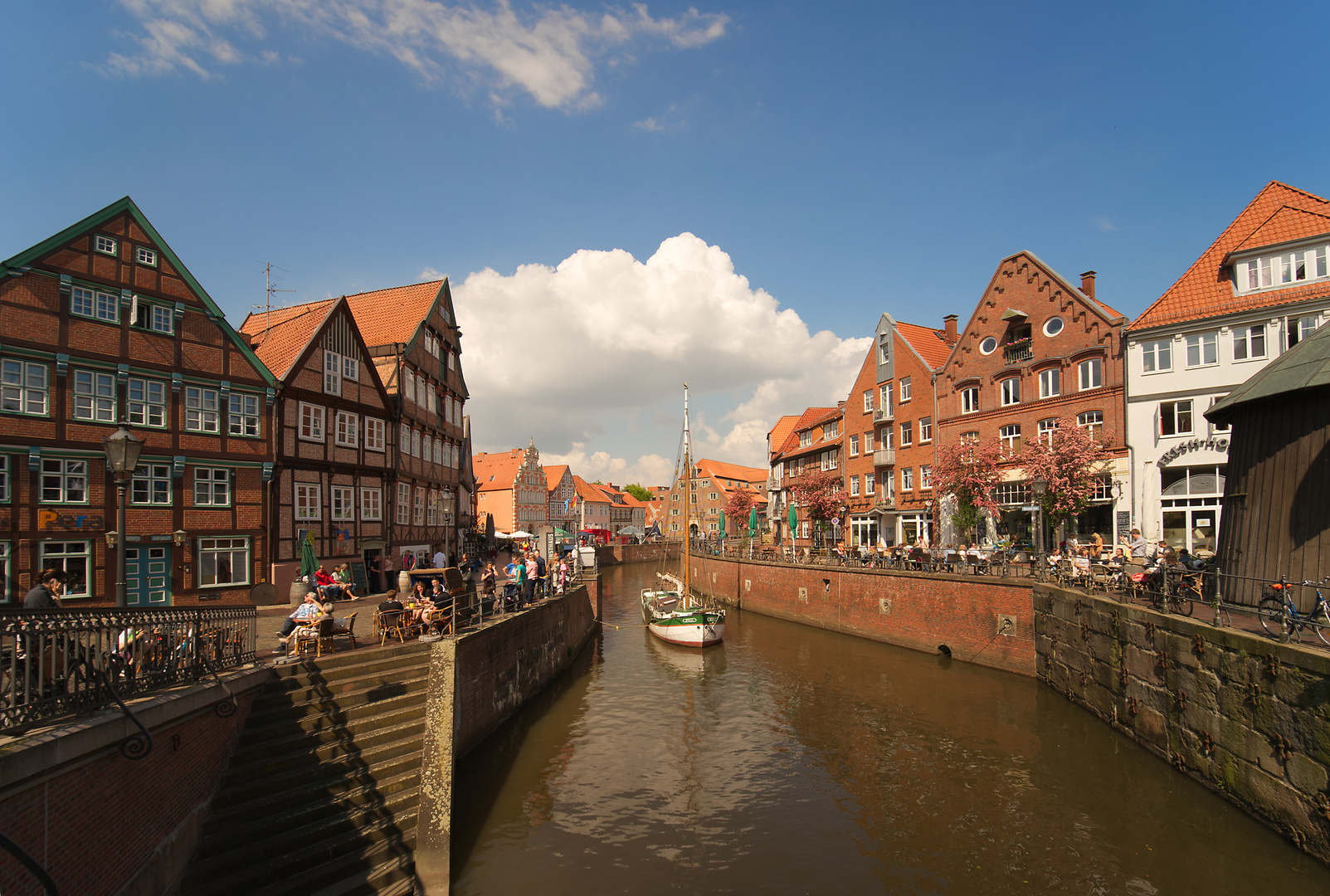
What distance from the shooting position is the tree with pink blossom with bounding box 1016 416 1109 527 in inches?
1007

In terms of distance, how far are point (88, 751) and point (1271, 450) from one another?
20.9 meters

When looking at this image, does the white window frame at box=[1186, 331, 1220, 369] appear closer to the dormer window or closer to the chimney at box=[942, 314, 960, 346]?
the dormer window

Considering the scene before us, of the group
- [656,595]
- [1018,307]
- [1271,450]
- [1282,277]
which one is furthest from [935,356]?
[1271,450]

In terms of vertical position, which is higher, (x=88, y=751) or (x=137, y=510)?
(x=137, y=510)

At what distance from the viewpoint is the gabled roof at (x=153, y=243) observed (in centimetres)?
1795

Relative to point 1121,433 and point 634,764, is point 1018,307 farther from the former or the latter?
point 634,764

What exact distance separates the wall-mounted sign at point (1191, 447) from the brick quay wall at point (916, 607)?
828cm

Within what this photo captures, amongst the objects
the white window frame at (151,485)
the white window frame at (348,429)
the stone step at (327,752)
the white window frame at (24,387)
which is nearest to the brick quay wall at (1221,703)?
the stone step at (327,752)

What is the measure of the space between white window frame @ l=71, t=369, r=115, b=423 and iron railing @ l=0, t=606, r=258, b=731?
488 inches

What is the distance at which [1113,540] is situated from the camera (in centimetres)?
2769

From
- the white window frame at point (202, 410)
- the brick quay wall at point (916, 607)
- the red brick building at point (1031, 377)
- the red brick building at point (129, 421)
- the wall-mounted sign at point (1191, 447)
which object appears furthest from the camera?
the red brick building at point (1031, 377)

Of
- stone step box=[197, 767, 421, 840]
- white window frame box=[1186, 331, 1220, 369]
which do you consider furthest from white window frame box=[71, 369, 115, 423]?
white window frame box=[1186, 331, 1220, 369]

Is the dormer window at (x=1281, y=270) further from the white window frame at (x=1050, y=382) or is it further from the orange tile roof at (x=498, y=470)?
the orange tile roof at (x=498, y=470)

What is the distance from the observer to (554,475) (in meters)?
92.9
